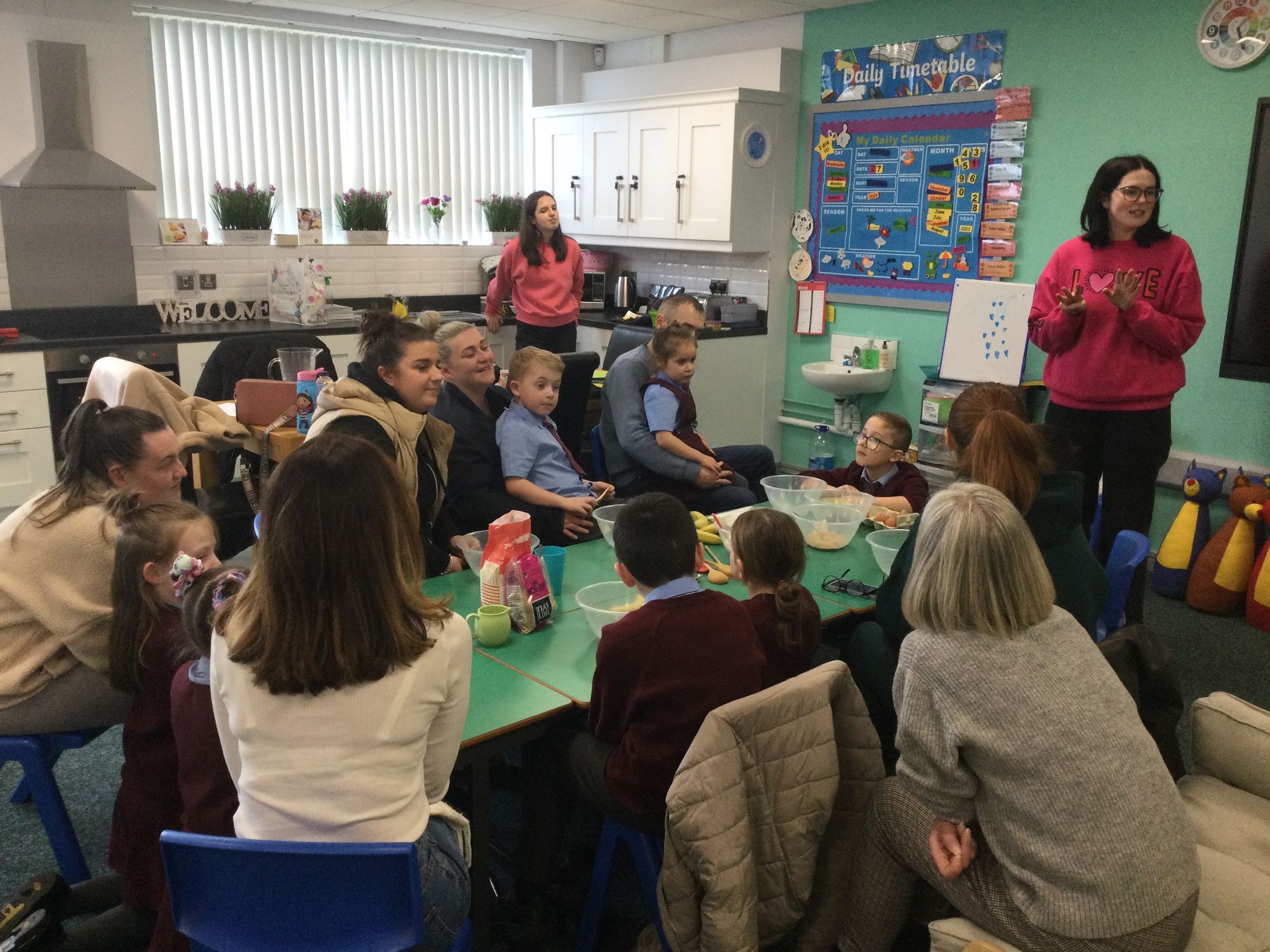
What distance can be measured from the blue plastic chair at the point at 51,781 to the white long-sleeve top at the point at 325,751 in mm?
893

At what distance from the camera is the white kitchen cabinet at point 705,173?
227 inches

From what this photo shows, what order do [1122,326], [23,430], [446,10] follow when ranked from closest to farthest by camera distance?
[1122,326], [23,430], [446,10]

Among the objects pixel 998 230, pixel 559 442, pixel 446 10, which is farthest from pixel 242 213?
pixel 998 230

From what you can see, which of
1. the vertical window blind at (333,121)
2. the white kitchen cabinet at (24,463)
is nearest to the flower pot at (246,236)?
the vertical window blind at (333,121)

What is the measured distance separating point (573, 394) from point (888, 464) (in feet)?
4.79

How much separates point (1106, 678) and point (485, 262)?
559 cm

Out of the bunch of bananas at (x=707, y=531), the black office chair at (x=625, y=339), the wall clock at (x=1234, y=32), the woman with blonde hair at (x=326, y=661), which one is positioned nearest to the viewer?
the woman with blonde hair at (x=326, y=661)

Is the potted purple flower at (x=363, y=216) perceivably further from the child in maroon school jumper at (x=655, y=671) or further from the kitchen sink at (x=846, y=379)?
the child in maroon school jumper at (x=655, y=671)

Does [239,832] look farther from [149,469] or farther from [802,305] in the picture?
[802,305]

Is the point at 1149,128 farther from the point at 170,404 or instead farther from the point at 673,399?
the point at 170,404

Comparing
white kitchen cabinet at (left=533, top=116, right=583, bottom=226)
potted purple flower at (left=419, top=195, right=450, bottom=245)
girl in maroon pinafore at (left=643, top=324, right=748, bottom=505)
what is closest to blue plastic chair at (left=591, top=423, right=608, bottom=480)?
girl in maroon pinafore at (left=643, top=324, right=748, bottom=505)

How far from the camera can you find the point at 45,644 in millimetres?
2180

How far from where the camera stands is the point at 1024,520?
2.18 metres

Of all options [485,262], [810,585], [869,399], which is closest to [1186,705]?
[810,585]
